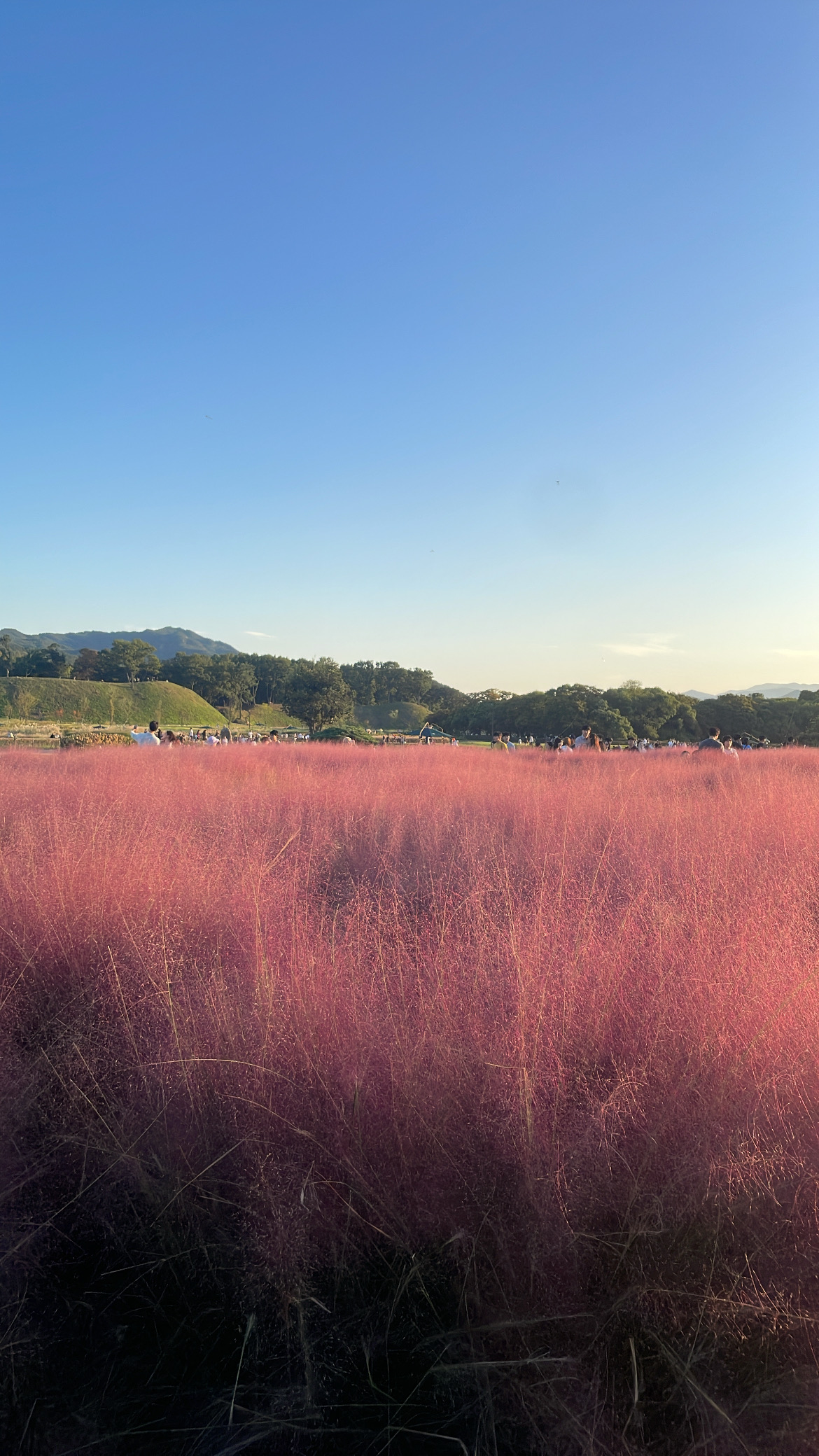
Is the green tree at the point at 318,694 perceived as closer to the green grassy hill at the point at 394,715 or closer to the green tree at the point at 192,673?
the green grassy hill at the point at 394,715

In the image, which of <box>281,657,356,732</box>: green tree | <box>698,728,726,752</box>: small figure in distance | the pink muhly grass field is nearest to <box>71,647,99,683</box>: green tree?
<box>281,657,356,732</box>: green tree

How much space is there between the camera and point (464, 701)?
150750 mm

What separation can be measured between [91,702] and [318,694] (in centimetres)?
3449

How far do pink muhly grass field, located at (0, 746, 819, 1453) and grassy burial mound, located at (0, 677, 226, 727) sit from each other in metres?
87.5

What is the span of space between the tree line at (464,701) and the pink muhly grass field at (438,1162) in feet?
195

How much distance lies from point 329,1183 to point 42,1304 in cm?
90

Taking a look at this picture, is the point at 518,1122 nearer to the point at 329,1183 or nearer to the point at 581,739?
the point at 329,1183

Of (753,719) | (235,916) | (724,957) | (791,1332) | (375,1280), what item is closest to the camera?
(791,1332)

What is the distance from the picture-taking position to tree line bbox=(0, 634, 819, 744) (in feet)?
260

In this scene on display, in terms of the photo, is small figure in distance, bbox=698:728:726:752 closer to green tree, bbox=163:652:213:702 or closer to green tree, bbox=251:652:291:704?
green tree, bbox=163:652:213:702

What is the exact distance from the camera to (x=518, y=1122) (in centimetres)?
191

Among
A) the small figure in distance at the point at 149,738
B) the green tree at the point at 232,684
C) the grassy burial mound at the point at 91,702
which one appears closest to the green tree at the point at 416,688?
the green tree at the point at 232,684

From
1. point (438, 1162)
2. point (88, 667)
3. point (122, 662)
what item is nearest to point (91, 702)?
point (122, 662)

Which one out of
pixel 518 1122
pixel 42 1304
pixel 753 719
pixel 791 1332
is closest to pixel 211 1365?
pixel 42 1304
